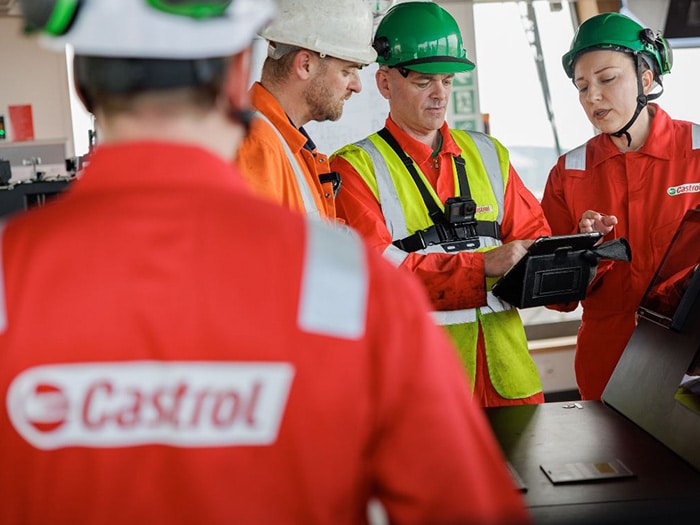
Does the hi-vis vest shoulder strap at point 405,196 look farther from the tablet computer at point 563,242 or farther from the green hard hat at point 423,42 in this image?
the tablet computer at point 563,242

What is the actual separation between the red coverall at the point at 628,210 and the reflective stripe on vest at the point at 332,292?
201 centimetres

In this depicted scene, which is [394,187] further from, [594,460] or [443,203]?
[594,460]

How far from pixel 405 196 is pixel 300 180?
60 cm

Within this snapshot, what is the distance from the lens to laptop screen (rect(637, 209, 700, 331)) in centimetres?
177

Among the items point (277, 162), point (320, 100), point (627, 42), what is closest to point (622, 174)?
point (627, 42)

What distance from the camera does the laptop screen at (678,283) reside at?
1766mm

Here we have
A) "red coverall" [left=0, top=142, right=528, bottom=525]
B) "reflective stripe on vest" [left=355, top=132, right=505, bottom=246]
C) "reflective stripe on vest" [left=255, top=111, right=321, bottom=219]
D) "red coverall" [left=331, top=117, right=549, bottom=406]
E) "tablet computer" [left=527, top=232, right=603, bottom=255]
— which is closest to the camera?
"red coverall" [left=0, top=142, right=528, bottom=525]

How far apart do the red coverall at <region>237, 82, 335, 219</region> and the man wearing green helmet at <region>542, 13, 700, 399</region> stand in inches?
37.3

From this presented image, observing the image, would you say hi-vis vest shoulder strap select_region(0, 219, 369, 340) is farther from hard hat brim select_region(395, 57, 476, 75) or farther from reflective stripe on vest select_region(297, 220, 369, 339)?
hard hat brim select_region(395, 57, 476, 75)

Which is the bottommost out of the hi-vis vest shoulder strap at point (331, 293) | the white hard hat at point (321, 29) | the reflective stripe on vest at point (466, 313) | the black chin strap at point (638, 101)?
the reflective stripe on vest at point (466, 313)

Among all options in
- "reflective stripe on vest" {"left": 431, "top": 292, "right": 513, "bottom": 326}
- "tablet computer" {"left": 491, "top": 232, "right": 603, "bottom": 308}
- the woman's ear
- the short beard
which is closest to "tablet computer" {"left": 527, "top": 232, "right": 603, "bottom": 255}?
"tablet computer" {"left": 491, "top": 232, "right": 603, "bottom": 308}

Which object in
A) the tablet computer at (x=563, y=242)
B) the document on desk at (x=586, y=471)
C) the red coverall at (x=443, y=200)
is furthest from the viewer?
the red coverall at (x=443, y=200)

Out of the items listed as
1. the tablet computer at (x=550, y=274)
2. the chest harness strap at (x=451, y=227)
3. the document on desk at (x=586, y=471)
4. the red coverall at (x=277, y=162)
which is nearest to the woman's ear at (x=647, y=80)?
the chest harness strap at (x=451, y=227)

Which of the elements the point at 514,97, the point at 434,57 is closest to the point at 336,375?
the point at 434,57
